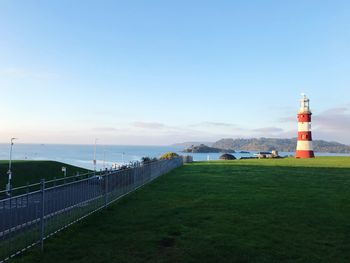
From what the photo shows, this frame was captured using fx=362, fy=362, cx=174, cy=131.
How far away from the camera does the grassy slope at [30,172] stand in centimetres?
3278

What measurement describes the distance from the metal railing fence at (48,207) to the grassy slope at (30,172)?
20115 mm

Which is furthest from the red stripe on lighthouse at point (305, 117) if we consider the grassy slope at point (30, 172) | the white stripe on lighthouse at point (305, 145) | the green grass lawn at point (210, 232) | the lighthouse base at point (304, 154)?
the green grass lawn at point (210, 232)

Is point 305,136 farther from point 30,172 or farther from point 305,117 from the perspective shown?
point 30,172

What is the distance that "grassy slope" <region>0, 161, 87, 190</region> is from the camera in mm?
32781

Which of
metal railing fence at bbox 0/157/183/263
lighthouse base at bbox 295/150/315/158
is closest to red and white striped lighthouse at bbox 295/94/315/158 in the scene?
lighthouse base at bbox 295/150/315/158

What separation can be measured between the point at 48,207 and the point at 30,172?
30504 millimetres

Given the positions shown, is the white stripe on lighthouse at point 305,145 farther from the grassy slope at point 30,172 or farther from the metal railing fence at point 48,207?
the metal railing fence at point 48,207

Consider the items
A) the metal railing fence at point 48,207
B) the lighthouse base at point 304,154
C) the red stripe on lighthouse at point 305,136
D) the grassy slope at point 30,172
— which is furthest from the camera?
the red stripe on lighthouse at point 305,136

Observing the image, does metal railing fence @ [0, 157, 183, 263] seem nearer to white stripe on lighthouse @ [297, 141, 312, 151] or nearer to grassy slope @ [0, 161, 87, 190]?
grassy slope @ [0, 161, 87, 190]

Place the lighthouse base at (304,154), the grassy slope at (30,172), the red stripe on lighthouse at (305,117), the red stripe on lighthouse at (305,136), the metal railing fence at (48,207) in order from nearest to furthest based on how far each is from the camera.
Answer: the metal railing fence at (48,207) < the grassy slope at (30,172) < the lighthouse base at (304,154) < the red stripe on lighthouse at (305,117) < the red stripe on lighthouse at (305,136)

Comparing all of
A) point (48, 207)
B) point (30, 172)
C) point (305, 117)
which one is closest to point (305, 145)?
point (305, 117)

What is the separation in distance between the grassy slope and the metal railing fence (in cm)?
2012

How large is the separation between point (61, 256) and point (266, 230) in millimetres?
4990

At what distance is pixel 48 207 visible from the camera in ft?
28.6
